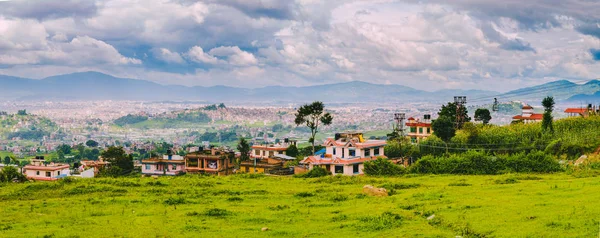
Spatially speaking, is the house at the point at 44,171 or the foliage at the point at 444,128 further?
the house at the point at 44,171

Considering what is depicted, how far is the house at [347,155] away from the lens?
124 feet

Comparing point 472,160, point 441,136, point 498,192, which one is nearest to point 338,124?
point 441,136

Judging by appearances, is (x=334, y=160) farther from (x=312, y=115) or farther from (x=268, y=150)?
(x=268, y=150)

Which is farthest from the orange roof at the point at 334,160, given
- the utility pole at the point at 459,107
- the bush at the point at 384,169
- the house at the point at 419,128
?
the house at the point at 419,128

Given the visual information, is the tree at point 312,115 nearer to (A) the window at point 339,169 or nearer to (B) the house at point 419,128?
(A) the window at point 339,169

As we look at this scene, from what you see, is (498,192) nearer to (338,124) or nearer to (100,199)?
(100,199)

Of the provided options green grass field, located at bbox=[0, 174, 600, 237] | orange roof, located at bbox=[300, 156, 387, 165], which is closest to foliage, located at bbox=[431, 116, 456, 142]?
orange roof, located at bbox=[300, 156, 387, 165]

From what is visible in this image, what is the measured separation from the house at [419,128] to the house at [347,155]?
22874 millimetres

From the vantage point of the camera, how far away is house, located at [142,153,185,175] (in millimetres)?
49625

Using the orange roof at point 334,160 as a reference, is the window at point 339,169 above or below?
below

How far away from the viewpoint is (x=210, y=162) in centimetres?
4597

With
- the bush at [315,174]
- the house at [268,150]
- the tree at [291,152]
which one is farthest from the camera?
the house at [268,150]

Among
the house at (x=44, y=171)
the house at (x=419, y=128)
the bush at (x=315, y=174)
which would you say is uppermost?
the house at (x=419, y=128)

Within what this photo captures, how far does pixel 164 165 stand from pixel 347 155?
19.6 metres
